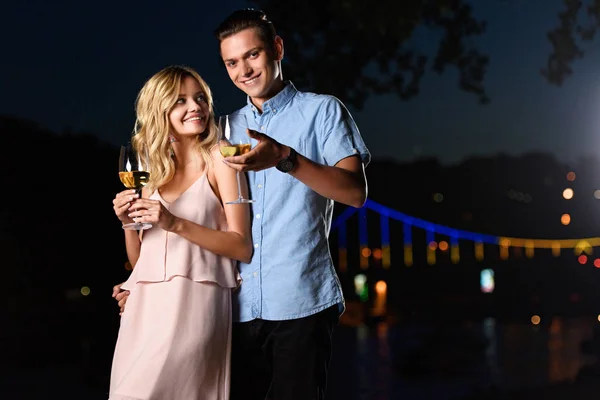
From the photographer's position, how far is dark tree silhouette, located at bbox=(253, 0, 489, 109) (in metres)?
5.81

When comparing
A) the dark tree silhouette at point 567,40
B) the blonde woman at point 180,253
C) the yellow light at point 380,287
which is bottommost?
the blonde woman at point 180,253

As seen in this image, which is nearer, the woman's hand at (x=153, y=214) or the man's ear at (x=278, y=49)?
the woman's hand at (x=153, y=214)

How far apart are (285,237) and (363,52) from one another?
4.05 metres

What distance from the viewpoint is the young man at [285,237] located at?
2189 mm

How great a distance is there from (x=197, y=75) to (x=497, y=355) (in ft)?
22.4

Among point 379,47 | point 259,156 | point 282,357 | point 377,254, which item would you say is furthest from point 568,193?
point 259,156

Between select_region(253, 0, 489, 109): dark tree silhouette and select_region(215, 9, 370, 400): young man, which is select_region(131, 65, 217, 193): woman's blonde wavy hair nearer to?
select_region(215, 9, 370, 400): young man

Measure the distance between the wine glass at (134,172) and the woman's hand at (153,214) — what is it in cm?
6

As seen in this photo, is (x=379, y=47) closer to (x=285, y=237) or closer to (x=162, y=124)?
(x=162, y=124)

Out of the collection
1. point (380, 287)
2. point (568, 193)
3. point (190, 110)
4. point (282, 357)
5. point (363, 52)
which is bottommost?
point (282, 357)

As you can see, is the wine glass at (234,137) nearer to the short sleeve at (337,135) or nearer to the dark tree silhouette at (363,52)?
the short sleeve at (337,135)

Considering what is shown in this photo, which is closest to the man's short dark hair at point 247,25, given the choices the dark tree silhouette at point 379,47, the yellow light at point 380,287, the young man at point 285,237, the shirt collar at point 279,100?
the young man at point 285,237

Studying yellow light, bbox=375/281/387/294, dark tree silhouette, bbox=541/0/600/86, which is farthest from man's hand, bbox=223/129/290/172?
yellow light, bbox=375/281/387/294

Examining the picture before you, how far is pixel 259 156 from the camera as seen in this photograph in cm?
192
